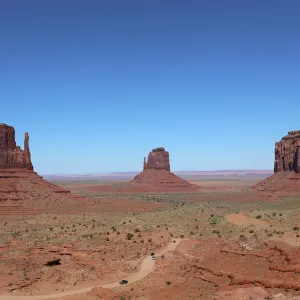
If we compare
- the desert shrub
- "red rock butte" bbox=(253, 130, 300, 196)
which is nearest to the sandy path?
the desert shrub

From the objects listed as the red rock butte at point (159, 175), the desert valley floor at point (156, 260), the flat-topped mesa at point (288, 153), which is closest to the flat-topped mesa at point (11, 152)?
the desert valley floor at point (156, 260)

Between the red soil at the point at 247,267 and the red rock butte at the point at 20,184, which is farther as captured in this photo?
the red rock butte at the point at 20,184

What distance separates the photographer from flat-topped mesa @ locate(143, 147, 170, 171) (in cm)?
13356

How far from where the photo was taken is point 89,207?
207 ft

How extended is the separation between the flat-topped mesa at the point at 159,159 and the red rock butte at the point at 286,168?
44.4 meters

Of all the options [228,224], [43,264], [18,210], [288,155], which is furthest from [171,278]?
[288,155]

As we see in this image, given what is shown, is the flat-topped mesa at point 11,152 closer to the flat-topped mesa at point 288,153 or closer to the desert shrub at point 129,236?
the desert shrub at point 129,236

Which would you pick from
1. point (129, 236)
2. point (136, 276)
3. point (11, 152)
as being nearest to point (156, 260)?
point (136, 276)

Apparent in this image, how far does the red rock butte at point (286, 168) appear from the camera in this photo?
3310 inches

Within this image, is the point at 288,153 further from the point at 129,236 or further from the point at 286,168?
the point at 129,236

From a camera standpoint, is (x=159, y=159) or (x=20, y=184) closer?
(x=20, y=184)

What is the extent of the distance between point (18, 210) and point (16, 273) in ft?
104

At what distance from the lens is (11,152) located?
6275 centimetres

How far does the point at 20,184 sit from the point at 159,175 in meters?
73.8
